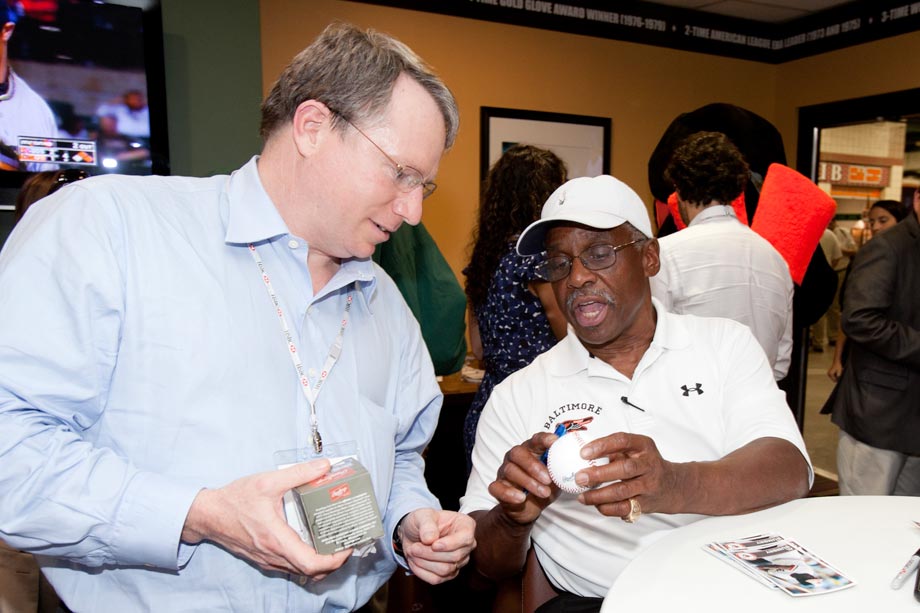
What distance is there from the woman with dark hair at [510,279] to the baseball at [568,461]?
45.8 inches

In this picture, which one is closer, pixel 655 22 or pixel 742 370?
pixel 742 370

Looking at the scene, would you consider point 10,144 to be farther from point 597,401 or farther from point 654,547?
point 654,547

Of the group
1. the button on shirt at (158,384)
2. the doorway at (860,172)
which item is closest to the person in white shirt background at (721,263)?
the button on shirt at (158,384)

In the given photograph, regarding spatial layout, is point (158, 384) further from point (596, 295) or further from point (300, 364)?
point (596, 295)

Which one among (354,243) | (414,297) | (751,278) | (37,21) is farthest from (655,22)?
(354,243)

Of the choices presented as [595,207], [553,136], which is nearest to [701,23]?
[553,136]

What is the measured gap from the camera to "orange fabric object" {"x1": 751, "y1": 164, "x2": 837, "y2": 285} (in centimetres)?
293

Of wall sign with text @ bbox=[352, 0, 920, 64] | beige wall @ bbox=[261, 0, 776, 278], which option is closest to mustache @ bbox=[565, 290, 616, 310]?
beige wall @ bbox=[261, 0, 776, 278]

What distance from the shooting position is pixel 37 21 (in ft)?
9.01

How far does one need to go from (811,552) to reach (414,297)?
5.42ft

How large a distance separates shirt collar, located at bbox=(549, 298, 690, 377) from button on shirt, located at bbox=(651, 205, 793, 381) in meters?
0.83

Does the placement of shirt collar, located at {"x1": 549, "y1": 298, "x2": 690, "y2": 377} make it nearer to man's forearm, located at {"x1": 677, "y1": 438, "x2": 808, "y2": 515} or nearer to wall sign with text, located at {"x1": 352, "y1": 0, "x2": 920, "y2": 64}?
man's forearm, located at {"x1": 677, "y1": 438, "x2": 808, "y2": 515}

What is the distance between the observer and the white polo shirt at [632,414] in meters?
1.61

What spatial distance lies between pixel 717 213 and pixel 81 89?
8.88 ft
